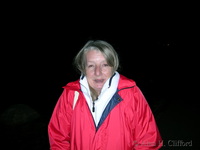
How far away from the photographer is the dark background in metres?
11.9

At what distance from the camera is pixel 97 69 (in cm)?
191

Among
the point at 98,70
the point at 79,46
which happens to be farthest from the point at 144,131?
the point at 79,46

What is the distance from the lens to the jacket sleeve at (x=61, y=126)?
179cm

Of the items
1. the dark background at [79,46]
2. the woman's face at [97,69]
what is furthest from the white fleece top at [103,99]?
the dark background at [79,46]

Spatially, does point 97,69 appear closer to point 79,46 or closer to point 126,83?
point 126,83

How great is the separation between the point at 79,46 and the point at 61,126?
22150 millimetres

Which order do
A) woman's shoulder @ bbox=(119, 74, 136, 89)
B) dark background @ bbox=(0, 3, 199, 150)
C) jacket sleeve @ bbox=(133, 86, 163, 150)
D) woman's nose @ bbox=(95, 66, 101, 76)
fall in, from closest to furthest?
jacket sleeve @ bbox=(133, 86, 163, 150) → woman's shoulder @ bbox=(119, 74, 136, 89) → woman's nose @ bbox=(95, 66, 101, 76) → dark background @ bbox=(0, 3, 199, 150)

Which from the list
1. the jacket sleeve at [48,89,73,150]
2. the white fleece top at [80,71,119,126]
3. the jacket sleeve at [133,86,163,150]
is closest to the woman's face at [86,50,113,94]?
the white fleece top at [80,71,119,126]

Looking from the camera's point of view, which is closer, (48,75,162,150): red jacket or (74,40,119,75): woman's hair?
(48,75,162,150): red jacket

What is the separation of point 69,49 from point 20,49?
761cm

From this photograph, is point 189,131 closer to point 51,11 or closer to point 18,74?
point 18,74

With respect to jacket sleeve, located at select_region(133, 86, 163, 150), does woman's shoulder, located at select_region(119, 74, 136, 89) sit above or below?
above

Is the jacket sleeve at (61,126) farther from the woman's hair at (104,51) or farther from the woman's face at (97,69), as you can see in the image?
the woman's hair at (104,51)

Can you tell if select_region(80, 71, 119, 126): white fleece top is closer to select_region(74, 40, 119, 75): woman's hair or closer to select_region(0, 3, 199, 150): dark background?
select_region(74, 40, 119, 75): woman's hair
